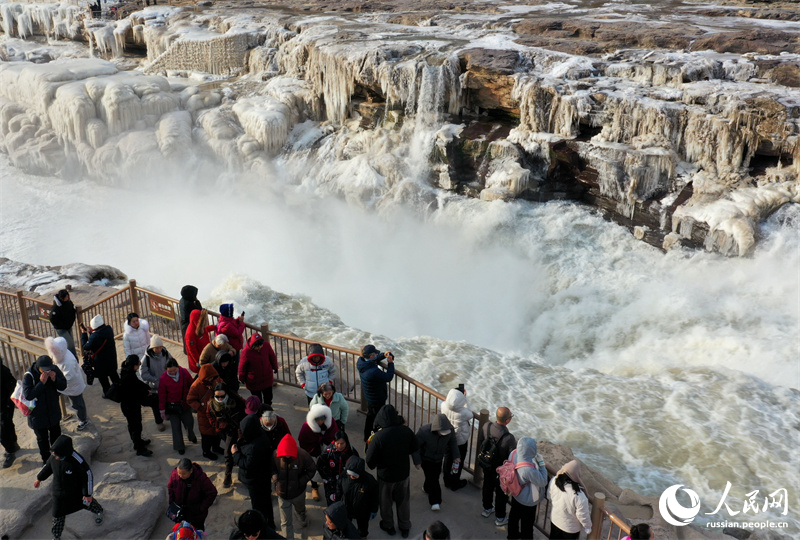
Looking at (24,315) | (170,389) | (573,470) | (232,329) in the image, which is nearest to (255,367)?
(232,329)

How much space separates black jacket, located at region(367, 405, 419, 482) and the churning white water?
4.22 m

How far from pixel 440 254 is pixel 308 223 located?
3836mm

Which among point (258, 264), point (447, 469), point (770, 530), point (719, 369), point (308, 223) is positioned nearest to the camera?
point (447, 469)

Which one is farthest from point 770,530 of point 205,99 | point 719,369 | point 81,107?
point 81,107

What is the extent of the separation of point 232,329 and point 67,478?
2.42 meters

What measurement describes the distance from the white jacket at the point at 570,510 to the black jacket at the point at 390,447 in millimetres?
1245

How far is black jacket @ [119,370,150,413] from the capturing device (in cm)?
625

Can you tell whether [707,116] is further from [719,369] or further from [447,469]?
[447,469]

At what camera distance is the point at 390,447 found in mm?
5348

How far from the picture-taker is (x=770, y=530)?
24.6 ft

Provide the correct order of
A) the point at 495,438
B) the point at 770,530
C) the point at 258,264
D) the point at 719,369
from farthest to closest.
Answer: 1. the point at 258,264
2. the point at 719,369
3. the point at 770,530
4. the point at 495,438

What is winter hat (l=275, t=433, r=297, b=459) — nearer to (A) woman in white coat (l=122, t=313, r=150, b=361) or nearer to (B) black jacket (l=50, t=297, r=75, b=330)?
(A) woman in white coat (l=122, t=313, r=150, b=361)

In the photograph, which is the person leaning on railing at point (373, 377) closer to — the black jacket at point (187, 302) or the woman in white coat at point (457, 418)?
the woman in white coat at point (457, 418)

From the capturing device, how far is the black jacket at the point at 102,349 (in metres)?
7.14
